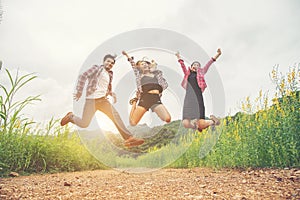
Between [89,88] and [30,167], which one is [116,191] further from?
[30,167]

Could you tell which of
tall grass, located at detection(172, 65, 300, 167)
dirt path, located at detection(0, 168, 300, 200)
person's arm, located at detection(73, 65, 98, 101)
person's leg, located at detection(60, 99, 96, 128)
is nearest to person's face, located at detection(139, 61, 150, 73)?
person's arm, located at detection(73, 65, 98, 101)

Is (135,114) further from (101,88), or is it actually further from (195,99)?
(195,99)

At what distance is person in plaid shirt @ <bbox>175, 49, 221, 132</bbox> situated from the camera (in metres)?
2.76

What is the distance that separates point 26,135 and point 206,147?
2.94 m

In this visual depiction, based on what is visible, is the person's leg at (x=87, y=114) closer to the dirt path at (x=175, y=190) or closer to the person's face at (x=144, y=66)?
the person's face at (x=144, y=66)

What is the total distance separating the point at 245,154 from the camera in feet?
13.9

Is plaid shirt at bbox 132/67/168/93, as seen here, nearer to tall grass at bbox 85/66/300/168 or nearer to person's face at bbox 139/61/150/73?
person's face at bbox 139/61/150/73

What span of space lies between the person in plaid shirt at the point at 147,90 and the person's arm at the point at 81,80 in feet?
0.88

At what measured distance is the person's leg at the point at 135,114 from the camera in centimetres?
236

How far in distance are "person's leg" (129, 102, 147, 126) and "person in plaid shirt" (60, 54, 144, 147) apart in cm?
8

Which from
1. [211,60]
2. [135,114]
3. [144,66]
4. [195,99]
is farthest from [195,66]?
[135,114]

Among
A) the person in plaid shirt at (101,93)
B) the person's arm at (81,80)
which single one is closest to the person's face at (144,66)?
the person in plaid shirt at (101,93)

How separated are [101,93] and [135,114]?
30cm

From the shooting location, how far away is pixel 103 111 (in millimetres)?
2389
